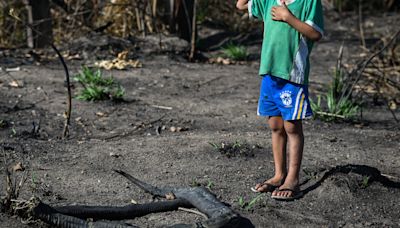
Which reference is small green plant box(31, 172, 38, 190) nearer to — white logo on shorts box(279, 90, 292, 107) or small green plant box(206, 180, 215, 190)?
small green plant box(206, 180, 215, 190)

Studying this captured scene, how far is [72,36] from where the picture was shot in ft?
32.8

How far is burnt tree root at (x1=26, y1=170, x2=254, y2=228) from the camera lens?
3951 mm

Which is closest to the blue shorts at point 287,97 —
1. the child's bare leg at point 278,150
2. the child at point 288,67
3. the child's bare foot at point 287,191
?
the child at point 288,67

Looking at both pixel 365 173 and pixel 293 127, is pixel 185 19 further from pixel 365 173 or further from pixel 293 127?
pixel 293 127

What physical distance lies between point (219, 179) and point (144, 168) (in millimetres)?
524

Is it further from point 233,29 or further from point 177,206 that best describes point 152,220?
point 233,29

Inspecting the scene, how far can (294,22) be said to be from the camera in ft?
14.1

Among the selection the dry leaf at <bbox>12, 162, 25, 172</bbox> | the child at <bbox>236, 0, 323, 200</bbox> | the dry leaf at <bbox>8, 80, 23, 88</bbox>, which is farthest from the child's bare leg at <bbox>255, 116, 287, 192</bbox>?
the dry leaf at <bbox>8, 80, 23, 88</bbox>

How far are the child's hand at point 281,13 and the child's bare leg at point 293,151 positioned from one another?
2.05ft

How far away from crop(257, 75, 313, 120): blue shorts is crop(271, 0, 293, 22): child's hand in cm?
36

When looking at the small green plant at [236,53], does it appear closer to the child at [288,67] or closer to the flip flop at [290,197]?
the child at [288,67]

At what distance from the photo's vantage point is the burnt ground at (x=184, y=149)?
14.8 ft

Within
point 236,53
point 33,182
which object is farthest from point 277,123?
point 236,53

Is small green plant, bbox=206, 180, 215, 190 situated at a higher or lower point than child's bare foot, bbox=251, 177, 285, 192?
lower
